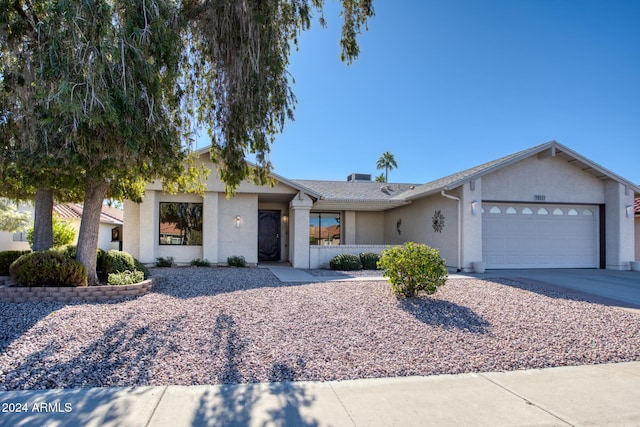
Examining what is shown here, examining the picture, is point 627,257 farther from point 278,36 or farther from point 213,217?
point 213,217

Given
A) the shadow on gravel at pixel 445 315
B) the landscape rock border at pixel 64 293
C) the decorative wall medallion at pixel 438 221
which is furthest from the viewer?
the decorative wall medallion at pixel 438 221

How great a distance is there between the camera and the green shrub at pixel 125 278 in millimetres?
7602

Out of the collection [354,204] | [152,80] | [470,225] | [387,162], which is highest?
[387,162]

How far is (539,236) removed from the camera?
13.1m

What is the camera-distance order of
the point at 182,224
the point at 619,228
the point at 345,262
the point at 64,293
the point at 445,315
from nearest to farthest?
1. the point at 445,315
2. the point at 64,293
3. the point at 619,228
4. the point at 345,262
5. the point at 182,224

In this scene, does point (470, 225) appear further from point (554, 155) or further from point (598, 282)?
point (554, 155)

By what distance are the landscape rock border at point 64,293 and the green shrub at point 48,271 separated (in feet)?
0.61

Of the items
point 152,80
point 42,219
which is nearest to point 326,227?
point 42,219

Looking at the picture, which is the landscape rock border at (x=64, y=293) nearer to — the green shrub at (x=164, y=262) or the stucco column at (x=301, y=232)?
the green shrub at (x=164, y=262)

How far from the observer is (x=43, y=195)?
29.8ft

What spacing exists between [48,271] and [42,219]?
2.90 meters

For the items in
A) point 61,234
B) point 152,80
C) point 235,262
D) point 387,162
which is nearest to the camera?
point 152,80

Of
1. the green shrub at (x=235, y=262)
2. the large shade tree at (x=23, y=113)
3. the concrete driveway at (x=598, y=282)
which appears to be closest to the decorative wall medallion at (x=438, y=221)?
the concrete driveway at (x=598, y=282)

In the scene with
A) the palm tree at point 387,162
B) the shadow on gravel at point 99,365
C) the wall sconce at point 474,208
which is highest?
the palm tree at point 387,162
